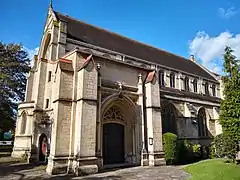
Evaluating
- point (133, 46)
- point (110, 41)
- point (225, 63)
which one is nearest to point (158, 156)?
point (225, 63)

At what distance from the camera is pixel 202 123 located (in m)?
23.7

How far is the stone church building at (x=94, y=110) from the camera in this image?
1142 centimetres

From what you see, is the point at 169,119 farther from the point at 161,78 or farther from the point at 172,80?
the point at 172,80

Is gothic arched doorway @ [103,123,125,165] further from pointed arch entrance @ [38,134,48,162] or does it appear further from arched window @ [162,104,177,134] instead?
arched window @ [162,104,177,134]

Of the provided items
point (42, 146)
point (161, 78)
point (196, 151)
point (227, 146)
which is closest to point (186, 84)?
point (161, 78)

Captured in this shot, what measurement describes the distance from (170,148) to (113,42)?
1403cm

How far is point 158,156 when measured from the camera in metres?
13.8

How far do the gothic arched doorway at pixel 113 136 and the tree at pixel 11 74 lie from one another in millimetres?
10153

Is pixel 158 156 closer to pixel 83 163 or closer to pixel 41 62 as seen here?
pixel 83 163

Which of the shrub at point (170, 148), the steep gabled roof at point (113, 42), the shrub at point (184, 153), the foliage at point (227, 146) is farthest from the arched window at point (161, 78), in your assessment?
the foliage at point (227, 146)

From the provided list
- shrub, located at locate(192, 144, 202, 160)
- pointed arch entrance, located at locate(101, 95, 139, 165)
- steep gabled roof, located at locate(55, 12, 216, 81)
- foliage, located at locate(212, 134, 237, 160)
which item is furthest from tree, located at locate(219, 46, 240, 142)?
steep gabled roof, located at locate(55, 12, 216, 81)

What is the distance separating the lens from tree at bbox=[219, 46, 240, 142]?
13.2 m

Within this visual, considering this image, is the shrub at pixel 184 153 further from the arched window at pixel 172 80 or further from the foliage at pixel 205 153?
the arched window at pixel 172 80

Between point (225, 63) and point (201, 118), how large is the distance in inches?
413
